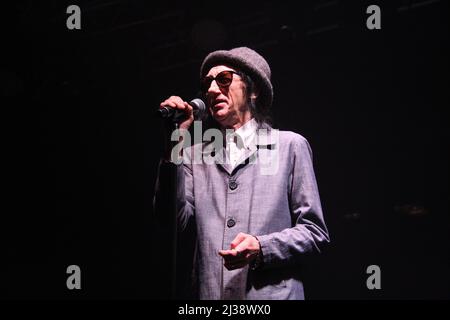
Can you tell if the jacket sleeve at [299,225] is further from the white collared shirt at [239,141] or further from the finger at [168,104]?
the finger at [168,104]

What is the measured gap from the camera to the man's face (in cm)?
197

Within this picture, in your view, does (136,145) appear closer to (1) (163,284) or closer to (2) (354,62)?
(1) (163,284)

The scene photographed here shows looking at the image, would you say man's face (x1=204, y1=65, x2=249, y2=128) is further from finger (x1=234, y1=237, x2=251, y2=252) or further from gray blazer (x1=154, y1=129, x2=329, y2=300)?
finger (x1=234, y1=237, x2=251, y2=252)

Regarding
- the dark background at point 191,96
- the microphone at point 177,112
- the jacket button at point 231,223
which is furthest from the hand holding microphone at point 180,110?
the dark background at point 191,96

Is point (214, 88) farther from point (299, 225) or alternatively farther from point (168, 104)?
point (299, 225)

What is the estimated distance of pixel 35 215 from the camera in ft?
12.5

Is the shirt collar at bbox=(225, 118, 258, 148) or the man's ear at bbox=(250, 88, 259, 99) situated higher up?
the man's ear at bbox=(250, 88, 259, 99)

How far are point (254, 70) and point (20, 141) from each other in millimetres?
2745

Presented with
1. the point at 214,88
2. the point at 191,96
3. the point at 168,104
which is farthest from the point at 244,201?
the point at 191,96

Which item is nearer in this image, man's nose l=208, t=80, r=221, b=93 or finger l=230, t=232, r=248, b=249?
finger l=230, t=232, r=248, b=249

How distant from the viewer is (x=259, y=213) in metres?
1.62

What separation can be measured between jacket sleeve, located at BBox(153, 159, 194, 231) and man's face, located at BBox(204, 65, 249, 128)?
387 millimetres

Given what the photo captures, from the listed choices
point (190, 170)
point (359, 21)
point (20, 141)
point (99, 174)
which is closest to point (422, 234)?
point (359, 21)

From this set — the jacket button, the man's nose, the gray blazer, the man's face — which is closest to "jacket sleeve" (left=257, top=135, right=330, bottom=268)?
the gray blazer
